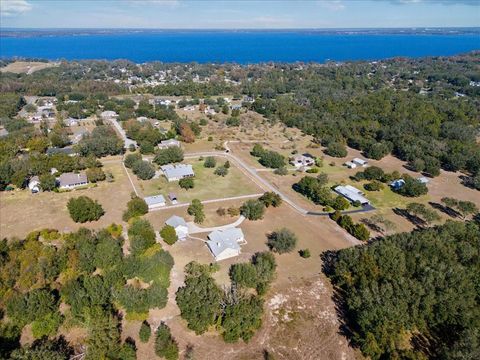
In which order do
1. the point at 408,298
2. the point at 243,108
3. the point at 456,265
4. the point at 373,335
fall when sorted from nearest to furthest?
1. the point at 373,335
2. the point at 408,298
3. the point at 456,265
4. the point at 243,108

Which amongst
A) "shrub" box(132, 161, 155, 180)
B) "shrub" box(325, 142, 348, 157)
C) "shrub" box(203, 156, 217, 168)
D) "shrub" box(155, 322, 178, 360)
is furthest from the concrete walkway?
"shrub" box(325, 142, 348, 157)

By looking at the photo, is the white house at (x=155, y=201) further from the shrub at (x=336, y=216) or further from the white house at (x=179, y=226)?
the shrub at (x=336, y=216)

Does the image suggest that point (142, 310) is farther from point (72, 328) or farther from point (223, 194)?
point (223, 194)

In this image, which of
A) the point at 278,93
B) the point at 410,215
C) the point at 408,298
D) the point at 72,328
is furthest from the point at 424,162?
the point at 278,93

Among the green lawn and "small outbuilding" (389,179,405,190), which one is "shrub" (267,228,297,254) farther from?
"small outbuilding" (389,179,405,190)

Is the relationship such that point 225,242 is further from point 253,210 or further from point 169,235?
point 253,210

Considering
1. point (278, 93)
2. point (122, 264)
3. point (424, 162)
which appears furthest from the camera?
point (278, 93)

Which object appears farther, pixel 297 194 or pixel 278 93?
pixel 278 93
